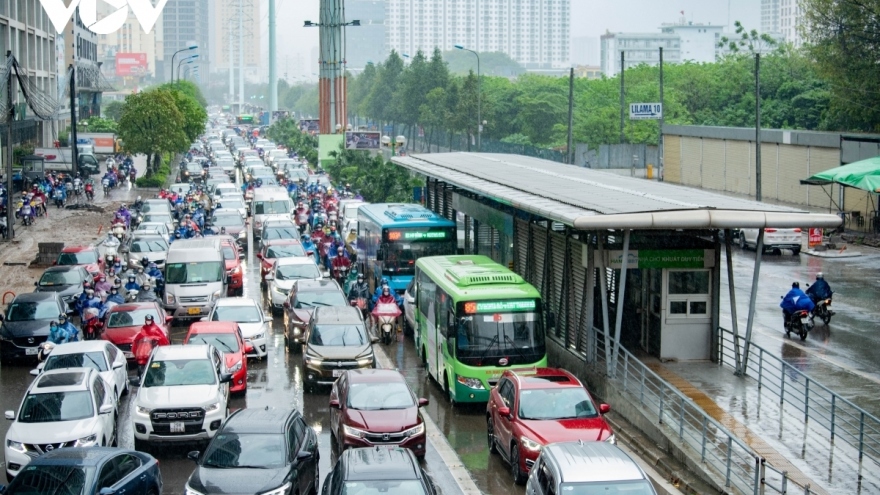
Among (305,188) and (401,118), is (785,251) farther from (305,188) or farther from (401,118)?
(401,118)

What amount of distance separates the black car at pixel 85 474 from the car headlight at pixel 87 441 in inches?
103

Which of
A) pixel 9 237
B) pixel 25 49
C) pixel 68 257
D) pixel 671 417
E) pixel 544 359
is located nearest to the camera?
pixel 671 417

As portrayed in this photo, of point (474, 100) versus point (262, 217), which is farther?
Answer: point (474, 100)

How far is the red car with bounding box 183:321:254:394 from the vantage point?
22422mm

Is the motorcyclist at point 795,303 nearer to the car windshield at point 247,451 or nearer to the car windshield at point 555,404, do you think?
the car windshield at point 555,404

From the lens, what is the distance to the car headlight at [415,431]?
57.1 ft

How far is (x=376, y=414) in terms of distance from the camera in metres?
17.7

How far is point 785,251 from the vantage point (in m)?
44.0

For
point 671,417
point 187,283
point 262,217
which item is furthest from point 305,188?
point 671,417

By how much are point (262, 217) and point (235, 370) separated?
27.0 m

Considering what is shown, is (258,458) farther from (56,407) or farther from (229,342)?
(229,342)

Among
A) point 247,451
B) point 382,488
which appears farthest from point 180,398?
point 382,488

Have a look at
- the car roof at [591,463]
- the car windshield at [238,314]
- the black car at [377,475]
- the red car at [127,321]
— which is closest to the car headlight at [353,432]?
the black car at [377,475]

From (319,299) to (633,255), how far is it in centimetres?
954
